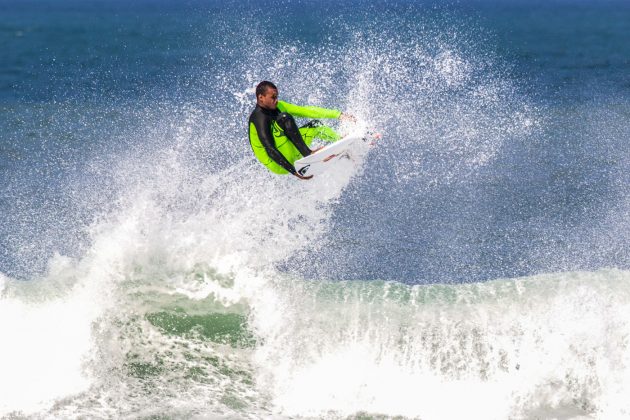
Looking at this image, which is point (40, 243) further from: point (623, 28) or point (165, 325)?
point (623, 28)

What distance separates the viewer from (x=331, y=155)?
927cm

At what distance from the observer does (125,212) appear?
10055 mm

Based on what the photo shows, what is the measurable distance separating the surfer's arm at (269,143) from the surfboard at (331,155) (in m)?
0.23

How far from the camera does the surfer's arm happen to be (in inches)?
344

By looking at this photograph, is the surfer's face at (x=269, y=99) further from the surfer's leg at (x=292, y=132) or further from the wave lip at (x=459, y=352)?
the wave lip at (x=459, y=352)

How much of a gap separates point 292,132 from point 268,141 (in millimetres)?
305

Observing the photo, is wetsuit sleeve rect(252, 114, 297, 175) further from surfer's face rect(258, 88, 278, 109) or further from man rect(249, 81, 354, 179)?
surfer's face rect(258, 88, 278, 109)

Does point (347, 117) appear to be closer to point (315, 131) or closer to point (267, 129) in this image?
point (315, 131)

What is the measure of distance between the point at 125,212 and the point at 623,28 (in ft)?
97.8

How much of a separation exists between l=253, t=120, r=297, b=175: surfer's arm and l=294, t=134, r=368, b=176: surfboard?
0.74 feet

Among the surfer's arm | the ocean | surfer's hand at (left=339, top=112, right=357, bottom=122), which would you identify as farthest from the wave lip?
surfer's hand at (left=339, top=112, right=357, bottom=122)

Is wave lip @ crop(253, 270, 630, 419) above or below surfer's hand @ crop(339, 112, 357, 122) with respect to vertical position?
below

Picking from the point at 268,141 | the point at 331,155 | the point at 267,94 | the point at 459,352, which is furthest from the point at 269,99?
the point at 459,352

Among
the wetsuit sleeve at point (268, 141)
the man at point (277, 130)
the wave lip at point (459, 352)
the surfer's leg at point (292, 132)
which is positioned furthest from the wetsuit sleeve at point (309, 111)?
the wave lip at point (459, 352)
